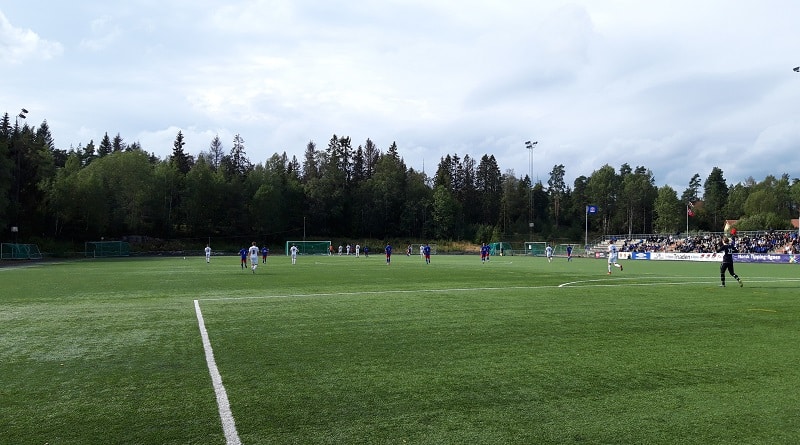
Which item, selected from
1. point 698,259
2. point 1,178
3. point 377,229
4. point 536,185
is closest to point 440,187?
point 377,229

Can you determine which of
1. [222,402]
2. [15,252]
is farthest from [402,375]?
[15,252]

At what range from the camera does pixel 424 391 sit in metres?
6.12

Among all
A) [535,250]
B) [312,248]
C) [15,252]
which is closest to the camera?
[15,252]

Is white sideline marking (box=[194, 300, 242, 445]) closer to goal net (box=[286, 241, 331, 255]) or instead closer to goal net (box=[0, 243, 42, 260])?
goal net (box=[0, 243, 42, 260])

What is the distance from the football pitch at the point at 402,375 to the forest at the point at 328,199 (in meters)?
60.8

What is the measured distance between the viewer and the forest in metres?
79.2

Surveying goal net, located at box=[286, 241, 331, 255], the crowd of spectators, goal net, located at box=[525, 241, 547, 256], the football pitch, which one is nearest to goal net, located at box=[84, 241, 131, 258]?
goal net, located at box=[286, 241, 331, 255]

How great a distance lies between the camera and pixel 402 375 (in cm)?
682

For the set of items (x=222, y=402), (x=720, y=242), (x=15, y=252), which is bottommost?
(x=222, y=402)

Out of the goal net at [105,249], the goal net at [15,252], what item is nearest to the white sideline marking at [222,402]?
the goal net at [15,252]

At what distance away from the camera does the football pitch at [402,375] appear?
4930 mm

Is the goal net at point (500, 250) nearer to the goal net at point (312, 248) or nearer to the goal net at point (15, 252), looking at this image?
the goal net at point (312, 248)

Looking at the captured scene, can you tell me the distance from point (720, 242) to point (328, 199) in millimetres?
74997

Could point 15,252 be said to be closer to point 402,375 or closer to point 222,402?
point 222,402
